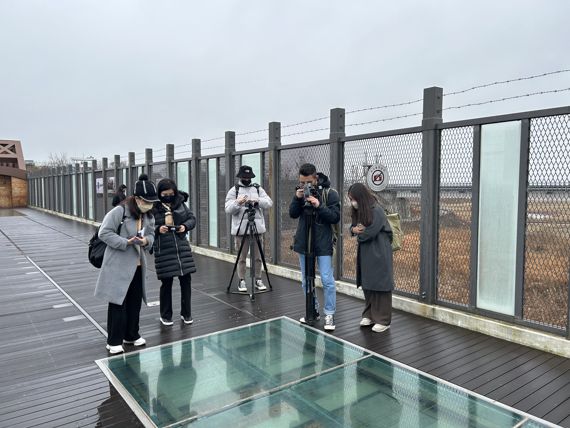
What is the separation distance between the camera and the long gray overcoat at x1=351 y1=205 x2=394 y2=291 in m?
4.01

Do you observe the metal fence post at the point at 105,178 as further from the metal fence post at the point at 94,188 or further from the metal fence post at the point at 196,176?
the metal fence post at the point at 196,176

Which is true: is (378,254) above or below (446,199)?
below

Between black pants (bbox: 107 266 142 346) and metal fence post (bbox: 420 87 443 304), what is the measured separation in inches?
110

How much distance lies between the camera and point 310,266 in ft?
13.8

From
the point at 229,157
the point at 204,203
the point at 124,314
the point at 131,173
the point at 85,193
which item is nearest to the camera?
the point at 124,314

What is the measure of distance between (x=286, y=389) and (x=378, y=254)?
5.33 feet

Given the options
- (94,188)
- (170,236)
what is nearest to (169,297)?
(170,236)

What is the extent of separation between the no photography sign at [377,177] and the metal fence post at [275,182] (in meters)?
2.06

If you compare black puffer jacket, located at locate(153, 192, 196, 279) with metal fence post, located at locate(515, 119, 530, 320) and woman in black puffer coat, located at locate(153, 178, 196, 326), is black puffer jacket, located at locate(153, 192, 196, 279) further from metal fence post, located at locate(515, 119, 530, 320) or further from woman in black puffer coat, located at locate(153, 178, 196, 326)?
metal fence post, located at locate(515, 119, 530, 320)

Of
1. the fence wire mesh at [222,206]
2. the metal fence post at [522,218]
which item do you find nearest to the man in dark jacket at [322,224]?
the metal fence post at [522,218]

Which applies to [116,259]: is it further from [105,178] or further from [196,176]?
[105,178]

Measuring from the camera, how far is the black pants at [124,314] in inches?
138

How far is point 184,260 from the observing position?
13.7 feet

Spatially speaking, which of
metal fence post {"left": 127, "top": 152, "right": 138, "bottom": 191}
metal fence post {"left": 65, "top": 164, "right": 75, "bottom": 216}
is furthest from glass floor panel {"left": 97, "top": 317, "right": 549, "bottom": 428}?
metal fence post {"left": 65, "top": 164, "right": 75, "bottom": 216}
